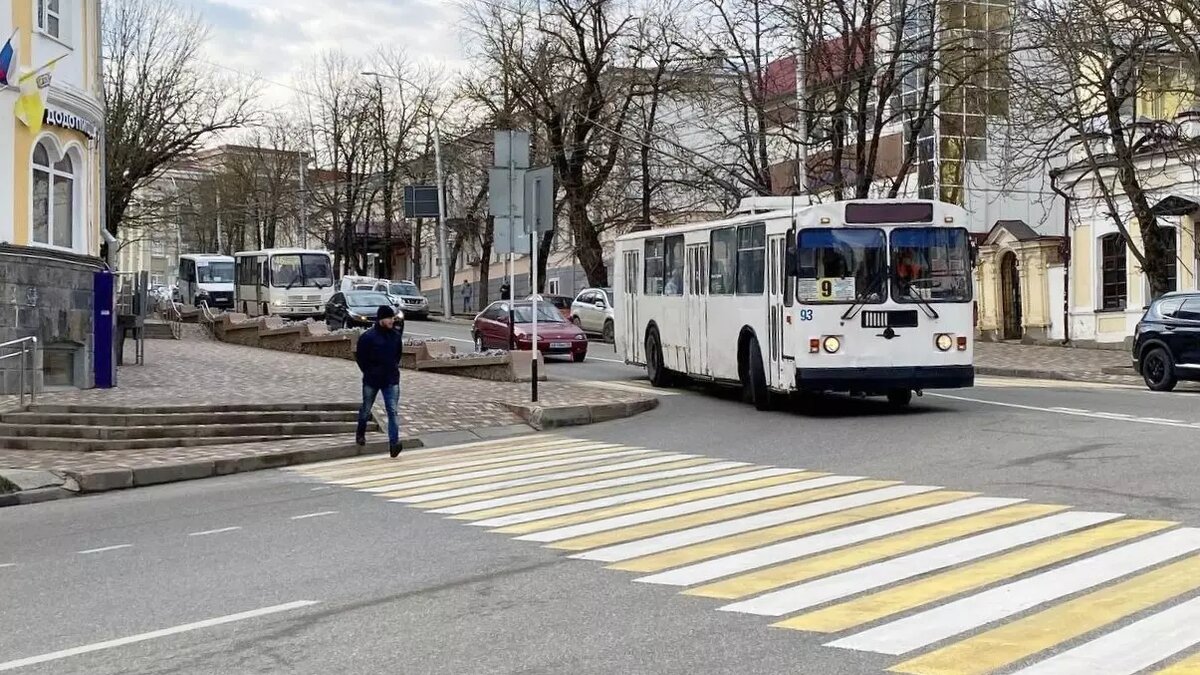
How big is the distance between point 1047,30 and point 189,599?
2448 centimetres

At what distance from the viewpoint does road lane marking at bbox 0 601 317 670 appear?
6.57 meters

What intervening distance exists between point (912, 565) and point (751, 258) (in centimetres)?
1245

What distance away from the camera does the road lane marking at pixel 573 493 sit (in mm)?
11336

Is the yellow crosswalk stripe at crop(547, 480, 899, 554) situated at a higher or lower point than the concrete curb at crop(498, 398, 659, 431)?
lower

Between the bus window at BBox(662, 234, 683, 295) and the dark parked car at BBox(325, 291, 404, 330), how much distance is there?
16.8m

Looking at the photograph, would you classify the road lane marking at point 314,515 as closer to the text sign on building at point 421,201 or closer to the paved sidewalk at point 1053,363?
the paved sidewalk at point 1053,363

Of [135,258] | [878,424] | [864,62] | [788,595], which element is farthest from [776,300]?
[135,258]

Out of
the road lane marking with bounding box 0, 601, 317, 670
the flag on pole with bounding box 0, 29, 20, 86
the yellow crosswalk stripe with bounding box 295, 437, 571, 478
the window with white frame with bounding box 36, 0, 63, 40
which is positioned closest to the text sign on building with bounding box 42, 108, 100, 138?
the flag on pole with bounding box 0, 29, 20, 86

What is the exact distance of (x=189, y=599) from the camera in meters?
7.98

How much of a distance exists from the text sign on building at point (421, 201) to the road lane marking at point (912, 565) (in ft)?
159

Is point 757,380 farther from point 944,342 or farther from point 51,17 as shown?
point 51,17

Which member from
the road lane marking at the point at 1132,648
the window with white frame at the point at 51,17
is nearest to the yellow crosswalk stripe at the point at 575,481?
the road lane marking at the point at 1132,648

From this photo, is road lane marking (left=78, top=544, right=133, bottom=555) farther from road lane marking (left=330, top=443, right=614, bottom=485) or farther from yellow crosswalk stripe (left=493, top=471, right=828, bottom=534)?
road lane marking (left=330, top=443, right=614, bottom=485)

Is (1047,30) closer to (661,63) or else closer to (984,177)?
(984,177)
